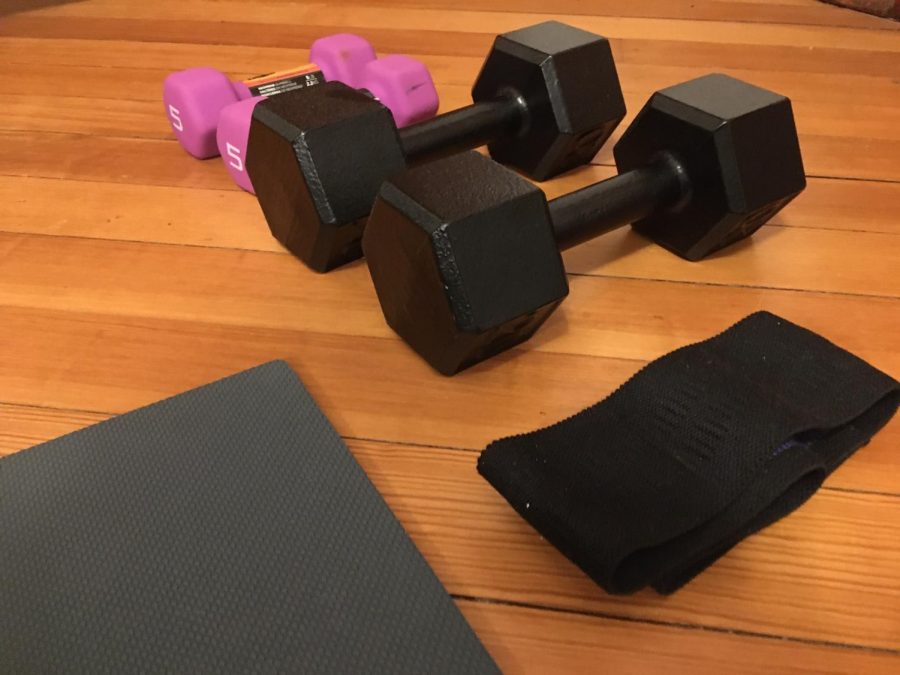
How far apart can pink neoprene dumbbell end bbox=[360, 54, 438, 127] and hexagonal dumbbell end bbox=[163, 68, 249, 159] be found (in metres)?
0.21

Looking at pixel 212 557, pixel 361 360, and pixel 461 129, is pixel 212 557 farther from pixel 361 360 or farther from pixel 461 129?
pixel 461 129

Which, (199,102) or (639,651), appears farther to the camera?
(199,102)

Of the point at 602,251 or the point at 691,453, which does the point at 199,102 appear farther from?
the point at 691,453

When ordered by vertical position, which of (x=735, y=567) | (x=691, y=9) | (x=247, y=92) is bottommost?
(x=735, y=567)

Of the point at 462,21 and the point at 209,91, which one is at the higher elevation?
the point at 209,91

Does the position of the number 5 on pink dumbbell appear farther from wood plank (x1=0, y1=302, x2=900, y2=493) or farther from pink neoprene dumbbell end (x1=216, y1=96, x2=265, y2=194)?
wood plank (x1=0, y1=302, x2=900, y2=493)

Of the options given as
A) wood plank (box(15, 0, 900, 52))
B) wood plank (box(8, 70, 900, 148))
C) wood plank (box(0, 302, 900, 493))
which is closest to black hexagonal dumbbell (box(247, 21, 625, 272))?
wood plank (box(0, 302, 900, 493))

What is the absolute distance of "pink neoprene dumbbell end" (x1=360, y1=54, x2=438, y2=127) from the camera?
1.25 metres

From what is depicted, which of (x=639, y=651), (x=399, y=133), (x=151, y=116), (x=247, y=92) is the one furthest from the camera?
(x=151, y=116)

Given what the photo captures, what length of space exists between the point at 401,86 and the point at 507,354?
56 cm

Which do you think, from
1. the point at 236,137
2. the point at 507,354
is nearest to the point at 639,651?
the point at 507,354

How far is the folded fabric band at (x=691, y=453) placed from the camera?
2.14ft

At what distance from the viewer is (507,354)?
Result: 89cm

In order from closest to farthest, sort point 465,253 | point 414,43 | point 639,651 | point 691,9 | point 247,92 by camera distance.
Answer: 1. point 639,651
2. point 465,253
3. point 247,92
4. point 414,43
5. point 691,9
